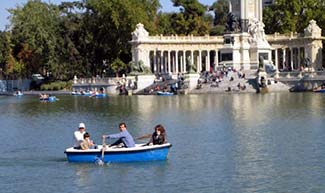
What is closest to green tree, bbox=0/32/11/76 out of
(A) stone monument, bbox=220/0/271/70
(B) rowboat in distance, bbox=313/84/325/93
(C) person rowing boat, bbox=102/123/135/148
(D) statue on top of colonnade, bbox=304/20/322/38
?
(A) stone monument, bbox=220/0/271/70

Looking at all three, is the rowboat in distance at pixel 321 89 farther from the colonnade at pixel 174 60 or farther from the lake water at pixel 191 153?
the colonnade at pixel 174 60

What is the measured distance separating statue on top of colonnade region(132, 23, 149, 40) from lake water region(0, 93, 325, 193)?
4973 centimetres

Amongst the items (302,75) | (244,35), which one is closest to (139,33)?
(244,35)

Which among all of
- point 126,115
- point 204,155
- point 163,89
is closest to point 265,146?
point 204,155

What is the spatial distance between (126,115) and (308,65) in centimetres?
4759

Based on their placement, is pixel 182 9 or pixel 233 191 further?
pixel 182 9

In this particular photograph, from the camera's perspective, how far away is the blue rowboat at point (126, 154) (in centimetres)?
3100

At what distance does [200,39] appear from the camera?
375ft

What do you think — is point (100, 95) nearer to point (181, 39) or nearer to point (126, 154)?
point (181, 39)

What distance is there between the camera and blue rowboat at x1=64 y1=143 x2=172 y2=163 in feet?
102

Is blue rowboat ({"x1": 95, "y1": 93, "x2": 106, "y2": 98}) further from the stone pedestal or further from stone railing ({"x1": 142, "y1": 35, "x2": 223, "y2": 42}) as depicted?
the stone pedestal

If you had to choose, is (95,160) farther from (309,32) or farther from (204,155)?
(309,32)

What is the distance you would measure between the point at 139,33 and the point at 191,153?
249 feet

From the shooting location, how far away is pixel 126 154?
3114cm
